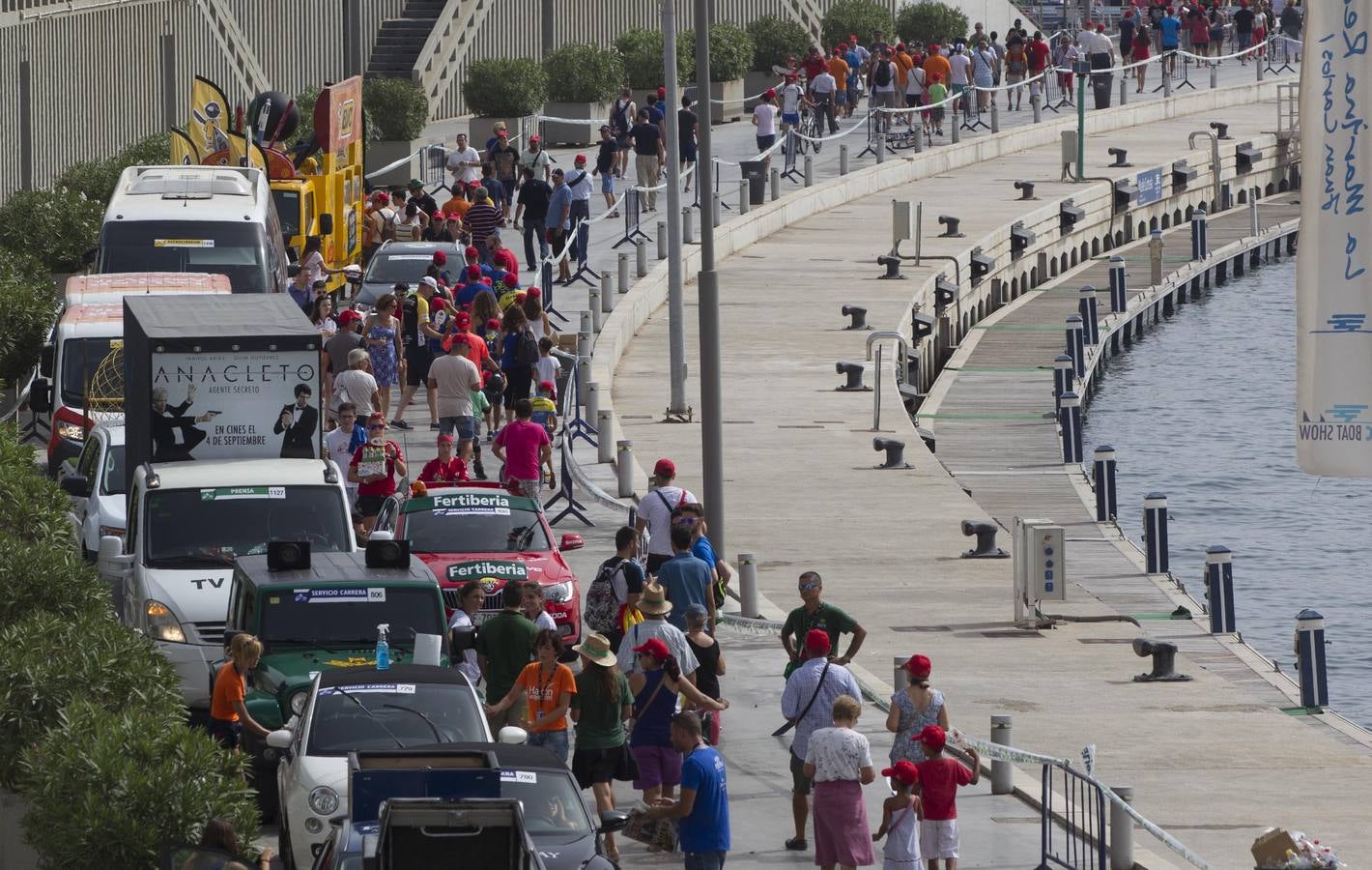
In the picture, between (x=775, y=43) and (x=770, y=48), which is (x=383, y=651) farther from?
(x=770, y=48)

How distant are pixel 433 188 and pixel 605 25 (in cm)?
1619

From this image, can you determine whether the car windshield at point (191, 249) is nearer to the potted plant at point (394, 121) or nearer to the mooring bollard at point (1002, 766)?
the mooring bollard at point (1002, 766)

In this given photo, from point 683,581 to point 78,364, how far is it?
31.8ft

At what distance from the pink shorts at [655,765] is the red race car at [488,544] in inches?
156

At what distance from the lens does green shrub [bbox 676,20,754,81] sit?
56688mm

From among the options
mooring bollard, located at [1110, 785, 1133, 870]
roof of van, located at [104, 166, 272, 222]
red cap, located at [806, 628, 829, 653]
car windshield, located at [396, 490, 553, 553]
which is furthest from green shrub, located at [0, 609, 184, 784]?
roof of van, located at [104, 166, 272, 222]

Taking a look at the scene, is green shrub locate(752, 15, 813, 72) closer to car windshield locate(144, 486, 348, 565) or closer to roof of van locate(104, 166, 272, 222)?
roof of van locate(104, 166, 272, 222)

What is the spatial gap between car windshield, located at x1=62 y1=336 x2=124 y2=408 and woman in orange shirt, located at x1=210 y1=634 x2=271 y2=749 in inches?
399

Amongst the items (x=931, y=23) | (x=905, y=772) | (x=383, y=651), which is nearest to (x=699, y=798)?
(x=905, y=772)

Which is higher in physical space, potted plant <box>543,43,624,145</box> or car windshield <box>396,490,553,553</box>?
potted plant <box>543,43,624,145</box>

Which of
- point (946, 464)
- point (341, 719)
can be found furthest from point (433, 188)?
point (341, 719)

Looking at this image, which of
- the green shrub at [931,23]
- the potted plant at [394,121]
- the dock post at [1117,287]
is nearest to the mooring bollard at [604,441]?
the potted plant at [394,121]

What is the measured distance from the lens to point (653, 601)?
1584 cm

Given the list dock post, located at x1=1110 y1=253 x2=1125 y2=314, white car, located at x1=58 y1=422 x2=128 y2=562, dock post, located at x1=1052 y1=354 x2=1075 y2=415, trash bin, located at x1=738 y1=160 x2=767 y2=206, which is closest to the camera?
white car, located at x1=58 y1=422 x2=128 y2=562
